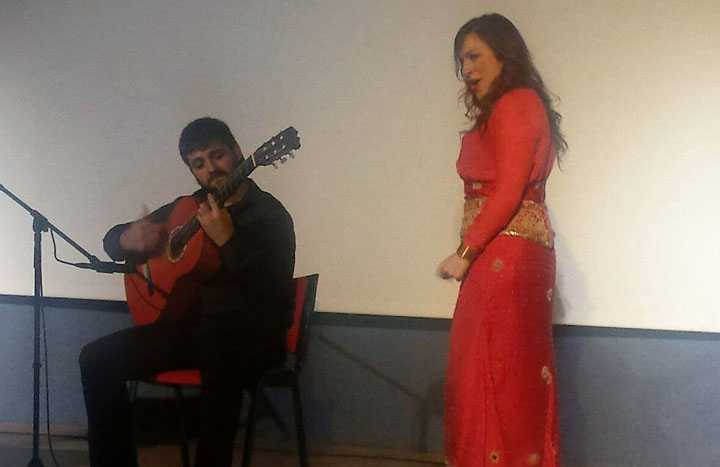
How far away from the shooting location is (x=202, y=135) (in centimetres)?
202

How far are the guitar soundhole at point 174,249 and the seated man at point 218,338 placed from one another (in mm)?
35

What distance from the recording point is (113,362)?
1911mm

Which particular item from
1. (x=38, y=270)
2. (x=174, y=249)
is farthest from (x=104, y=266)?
(x=174, y=249)

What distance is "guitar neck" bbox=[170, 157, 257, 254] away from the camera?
188 centimetres

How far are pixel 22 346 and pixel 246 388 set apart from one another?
0.84 metres

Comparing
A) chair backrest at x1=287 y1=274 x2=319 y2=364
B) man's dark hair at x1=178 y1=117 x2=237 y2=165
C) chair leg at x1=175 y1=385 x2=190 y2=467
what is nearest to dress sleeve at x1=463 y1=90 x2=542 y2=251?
chair backrest at x1=287 y1=274 x2=319 y2=364

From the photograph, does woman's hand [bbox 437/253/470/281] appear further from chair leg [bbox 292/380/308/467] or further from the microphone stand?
the microphone stand

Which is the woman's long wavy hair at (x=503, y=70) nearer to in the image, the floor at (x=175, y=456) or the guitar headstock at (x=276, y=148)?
the guitar headstock at (x=276, y=148)

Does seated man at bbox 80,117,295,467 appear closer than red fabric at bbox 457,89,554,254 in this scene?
No

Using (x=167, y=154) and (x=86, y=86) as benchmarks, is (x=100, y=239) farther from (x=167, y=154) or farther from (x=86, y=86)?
(x=86, y=86)

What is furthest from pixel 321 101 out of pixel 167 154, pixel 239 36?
pixel 167 154

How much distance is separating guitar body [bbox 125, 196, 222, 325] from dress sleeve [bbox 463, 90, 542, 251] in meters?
0.73

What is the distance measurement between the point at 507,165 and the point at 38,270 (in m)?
1.45

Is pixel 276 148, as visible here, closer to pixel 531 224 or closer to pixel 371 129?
pixel 371 129
